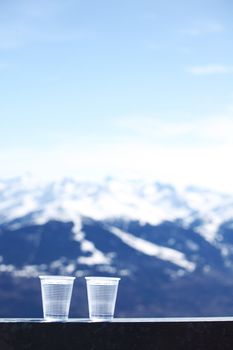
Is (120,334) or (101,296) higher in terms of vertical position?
(101,296)

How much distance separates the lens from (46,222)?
19703 millimetres

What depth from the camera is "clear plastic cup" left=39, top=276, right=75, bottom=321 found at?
223cm

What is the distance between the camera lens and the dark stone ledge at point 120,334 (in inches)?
86.1

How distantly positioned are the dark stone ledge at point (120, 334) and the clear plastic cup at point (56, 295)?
38 mm

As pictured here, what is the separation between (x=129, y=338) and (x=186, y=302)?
68.7ft

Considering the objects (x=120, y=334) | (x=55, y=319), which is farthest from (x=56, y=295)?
(x=120, y=334)

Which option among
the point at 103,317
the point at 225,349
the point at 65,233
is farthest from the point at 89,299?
the point at 65,233

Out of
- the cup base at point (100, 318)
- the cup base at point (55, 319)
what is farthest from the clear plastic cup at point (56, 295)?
the cup base at point (100, 318)

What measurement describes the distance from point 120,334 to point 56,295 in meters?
0.25

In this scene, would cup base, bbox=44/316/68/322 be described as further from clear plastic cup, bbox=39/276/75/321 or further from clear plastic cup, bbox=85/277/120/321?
clear plastic cup, bbox=85/277/120/321

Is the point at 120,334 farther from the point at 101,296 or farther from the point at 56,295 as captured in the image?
the point at 56,295

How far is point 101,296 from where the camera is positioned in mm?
2270

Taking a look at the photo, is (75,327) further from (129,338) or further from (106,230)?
(106,230)

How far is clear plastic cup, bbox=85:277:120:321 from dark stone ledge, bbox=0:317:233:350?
0.14 feet
